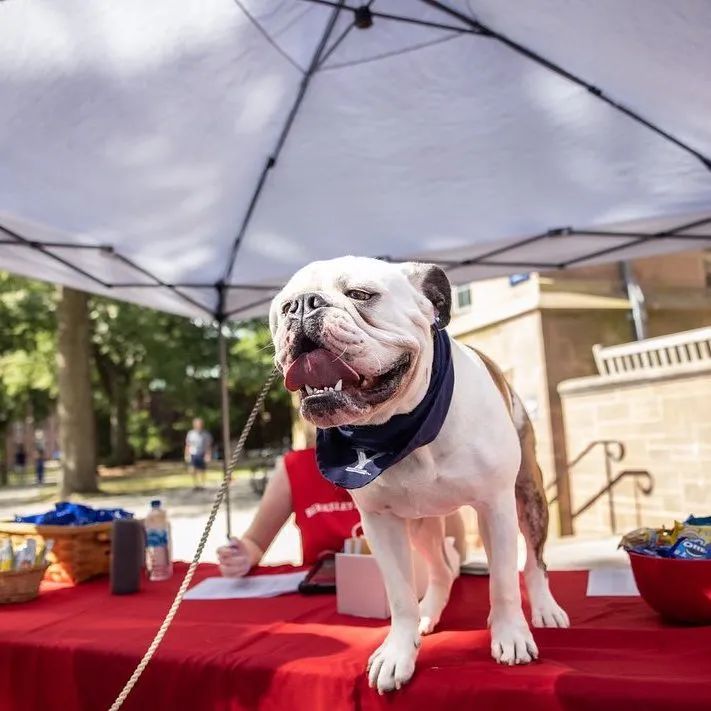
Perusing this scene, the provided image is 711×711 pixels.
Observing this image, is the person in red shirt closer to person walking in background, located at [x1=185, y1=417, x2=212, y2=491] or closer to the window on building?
the window on building

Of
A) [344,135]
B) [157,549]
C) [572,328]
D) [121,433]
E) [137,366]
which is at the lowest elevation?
[157,549]

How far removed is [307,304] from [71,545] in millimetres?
1710

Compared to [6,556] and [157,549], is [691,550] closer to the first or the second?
[157,549]

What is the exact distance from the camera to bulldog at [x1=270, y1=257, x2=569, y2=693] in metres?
1.05

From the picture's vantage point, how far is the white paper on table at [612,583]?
1854 mm

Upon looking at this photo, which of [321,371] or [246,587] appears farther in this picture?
[246,587]

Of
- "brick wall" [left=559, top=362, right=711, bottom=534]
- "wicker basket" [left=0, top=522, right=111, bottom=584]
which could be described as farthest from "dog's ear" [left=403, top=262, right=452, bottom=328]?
"brick wall" [left=559, top=362, right=711, bottom=534]

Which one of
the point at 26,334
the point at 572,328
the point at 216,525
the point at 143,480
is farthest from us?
the point at 143,480

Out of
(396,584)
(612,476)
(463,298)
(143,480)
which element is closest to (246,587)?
(396,584)

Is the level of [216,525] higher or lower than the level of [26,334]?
lower

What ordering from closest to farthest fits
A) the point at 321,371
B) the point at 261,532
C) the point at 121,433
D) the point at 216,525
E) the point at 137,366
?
the point at 321,371
the point at 261,532
the point at 216,525
the point at 137,366
the point at 121,433

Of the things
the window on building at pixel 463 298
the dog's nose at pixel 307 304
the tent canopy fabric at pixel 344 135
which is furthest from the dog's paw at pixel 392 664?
the window on building at pixel 463 298

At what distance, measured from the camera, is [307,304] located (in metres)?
1.08

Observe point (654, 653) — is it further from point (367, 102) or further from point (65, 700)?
point (367, 102)
